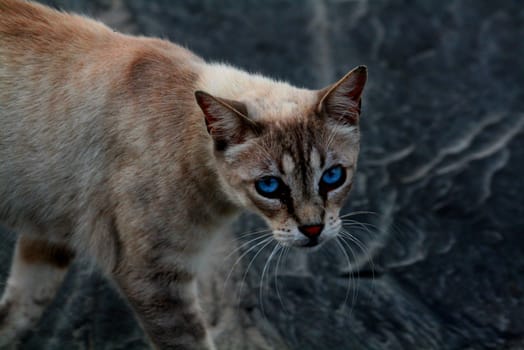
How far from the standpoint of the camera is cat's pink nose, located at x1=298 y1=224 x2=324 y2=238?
12.3 ft

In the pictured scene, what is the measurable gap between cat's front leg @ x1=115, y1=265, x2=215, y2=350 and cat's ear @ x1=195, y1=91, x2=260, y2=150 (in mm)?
733

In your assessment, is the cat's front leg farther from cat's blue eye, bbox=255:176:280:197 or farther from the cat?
cat's blue eye, bbox=255:176:280:197

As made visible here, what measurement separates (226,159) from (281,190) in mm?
309

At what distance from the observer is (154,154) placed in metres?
4.00

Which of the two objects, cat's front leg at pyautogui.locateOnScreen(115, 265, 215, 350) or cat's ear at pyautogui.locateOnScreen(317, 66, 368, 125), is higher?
cat's ear at pyautogui.locateOnScreen(317, 66, 368, 125)

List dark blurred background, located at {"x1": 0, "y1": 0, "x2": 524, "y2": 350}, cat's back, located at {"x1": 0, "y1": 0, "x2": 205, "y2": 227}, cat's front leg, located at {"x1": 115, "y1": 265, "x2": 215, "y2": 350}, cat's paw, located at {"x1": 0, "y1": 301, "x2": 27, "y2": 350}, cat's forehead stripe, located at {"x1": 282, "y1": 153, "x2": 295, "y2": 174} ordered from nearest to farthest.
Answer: cat's forehead stripe, located at {"x1": 282, "y1": 153, "x2": 295, "y2": 174} < cat's front leg, located at {"x1": 115, "y1": 265, "x2": 215, "y2": 350} < cat's back, located at {"x1": 0, "y1": 0, "x2": 205, "y2": 227} < cat's paw, located at {"x1": 0, "y1": 301, "x2": 27, "y2": 350} < dark blurred background, located at {"x1": 0, "y1": 0, "x2": 524, "y2": 350}

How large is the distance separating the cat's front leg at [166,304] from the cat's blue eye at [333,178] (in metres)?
0.87

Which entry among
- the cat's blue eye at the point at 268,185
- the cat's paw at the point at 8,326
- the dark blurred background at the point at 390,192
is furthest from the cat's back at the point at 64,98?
the dark blurred background at the point at 390,192

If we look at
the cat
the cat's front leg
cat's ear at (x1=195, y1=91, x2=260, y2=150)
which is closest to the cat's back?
the cat

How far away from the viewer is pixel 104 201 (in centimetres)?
411

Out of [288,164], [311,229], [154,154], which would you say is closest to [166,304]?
[154,154]

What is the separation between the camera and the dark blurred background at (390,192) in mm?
5270

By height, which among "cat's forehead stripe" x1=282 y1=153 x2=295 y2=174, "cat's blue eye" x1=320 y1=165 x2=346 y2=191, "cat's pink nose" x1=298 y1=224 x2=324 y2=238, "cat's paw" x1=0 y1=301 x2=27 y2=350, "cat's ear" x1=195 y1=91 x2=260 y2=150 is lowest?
"cat's paw" x1=0 y1=301 x2=27 y2=350

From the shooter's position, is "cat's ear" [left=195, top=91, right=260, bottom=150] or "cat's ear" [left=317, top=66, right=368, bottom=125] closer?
"cat's ear" [left=195, top=91, right=260, bottom=150]
